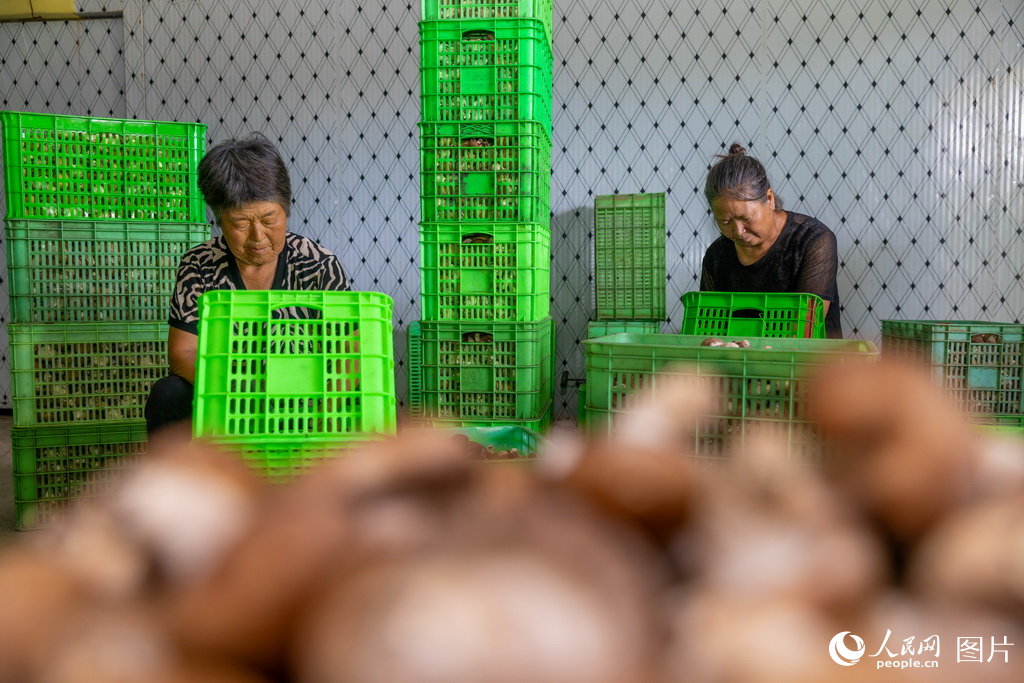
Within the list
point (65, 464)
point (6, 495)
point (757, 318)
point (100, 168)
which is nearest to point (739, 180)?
point (757, 318)

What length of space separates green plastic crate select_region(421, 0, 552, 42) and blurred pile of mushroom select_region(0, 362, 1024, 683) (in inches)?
96.0

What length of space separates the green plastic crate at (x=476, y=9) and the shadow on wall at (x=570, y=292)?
1.97 metres

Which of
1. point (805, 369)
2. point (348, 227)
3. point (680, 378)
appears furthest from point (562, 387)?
point (680, 378)

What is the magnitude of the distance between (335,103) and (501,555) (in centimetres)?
469

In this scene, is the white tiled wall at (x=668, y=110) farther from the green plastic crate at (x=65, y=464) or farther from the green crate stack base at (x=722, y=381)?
the green crate stack base at (x=722, y=381)

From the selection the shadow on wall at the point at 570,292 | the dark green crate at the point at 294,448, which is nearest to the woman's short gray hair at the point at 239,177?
the dark green crate at the point at 294,448

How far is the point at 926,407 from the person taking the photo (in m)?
0.25

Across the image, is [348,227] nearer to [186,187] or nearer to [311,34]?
[311,34]

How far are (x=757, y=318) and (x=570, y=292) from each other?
2.27 metres

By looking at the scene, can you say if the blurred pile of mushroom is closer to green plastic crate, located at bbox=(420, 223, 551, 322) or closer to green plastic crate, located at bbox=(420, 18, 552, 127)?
green plastic crate, located at bbox=(420, 223, 551, 322)

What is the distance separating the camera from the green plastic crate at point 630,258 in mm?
3875

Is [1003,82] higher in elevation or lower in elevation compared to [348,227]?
higher

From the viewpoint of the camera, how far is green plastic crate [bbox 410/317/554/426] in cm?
246

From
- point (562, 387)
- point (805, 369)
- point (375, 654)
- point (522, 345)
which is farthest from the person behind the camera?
point (562, 387)
